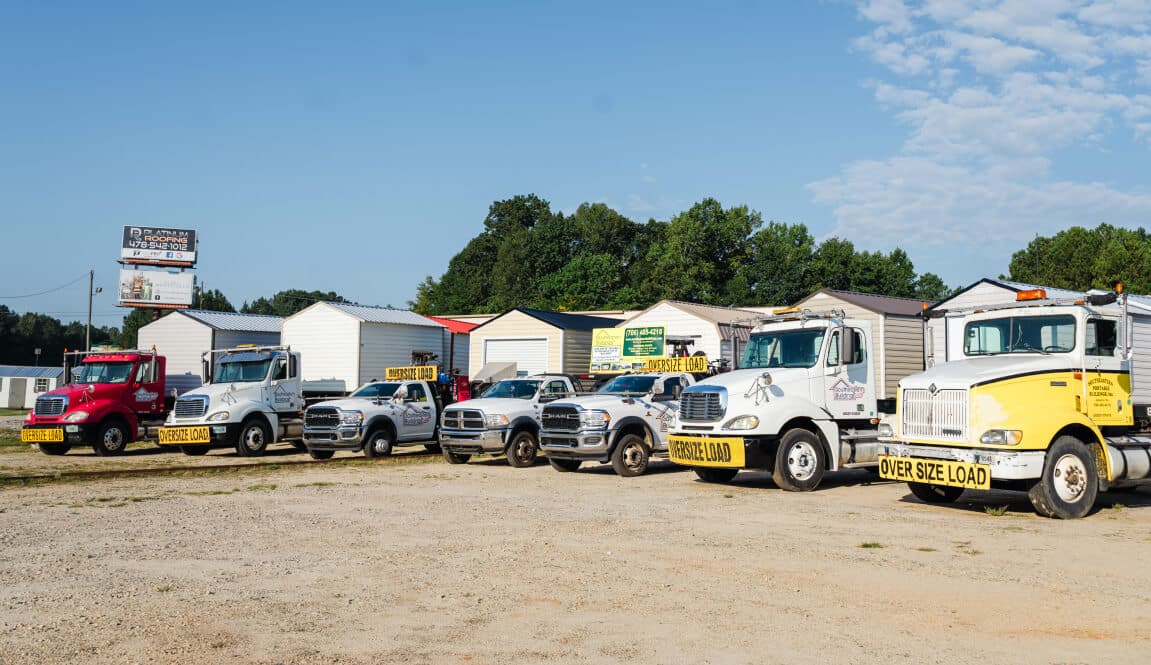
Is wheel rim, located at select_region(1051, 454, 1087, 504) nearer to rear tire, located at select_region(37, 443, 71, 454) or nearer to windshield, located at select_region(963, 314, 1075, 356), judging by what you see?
windshield, located at select_region(963, 314, 1075, 356)

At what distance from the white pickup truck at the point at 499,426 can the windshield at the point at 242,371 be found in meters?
5.61

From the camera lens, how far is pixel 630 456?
56.4 feet

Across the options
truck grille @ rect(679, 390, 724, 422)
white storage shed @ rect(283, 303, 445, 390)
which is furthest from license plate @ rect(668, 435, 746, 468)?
white storage shed @ rect(283, 303, 445, 390)

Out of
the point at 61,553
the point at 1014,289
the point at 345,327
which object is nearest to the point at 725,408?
the point at 61,553

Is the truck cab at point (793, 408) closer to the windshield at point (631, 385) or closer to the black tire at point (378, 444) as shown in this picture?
the windshield at point (631, 385)

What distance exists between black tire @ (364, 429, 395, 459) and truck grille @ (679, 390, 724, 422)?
8.58 metres

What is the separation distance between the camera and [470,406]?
19.4 meters

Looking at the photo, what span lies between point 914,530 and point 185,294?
62.9 m

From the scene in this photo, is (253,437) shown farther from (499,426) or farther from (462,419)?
(499,426)

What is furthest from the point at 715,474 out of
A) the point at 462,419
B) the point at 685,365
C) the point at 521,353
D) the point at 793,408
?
the point at 521,353

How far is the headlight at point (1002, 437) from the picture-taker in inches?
446

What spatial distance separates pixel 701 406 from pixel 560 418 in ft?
11.0

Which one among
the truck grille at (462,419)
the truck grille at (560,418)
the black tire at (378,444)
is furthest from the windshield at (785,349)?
the black tire at (378,444)

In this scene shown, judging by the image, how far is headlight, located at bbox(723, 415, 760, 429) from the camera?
1416 cm
